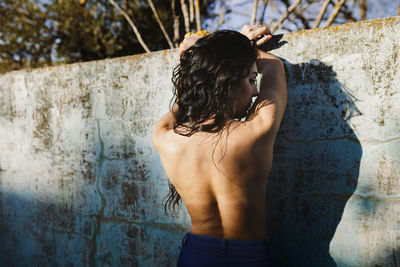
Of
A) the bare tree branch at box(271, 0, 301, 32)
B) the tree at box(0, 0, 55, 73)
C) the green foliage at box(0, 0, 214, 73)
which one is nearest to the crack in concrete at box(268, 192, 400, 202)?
the bare tree branch at box(271, 0, 301, 32)

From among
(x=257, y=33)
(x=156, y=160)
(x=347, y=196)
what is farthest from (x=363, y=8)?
(x=156, y=160)

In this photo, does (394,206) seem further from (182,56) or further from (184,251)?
(182,56)

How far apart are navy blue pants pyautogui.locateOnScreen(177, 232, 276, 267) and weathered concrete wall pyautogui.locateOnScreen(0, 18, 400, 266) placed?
1.29ft

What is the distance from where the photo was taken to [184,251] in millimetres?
1256

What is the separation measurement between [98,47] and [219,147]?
303 inches

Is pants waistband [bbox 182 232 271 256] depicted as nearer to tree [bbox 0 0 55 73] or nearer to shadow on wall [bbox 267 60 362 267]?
shadow on wall [bbox 267 60 362 267]

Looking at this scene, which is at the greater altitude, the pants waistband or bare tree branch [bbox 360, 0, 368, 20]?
bare tree branch [bbox 360, 0, 368, 20]

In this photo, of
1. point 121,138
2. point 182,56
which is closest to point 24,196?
point 121,138

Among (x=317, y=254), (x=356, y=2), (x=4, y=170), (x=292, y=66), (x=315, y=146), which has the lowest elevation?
(x=317, y=254)

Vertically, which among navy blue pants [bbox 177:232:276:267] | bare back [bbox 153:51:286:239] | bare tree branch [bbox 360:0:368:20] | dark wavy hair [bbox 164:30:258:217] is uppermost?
bare tree branch [bbox 360:0:368:20]

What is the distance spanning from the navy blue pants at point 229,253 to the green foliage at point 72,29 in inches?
278

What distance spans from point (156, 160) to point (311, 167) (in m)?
0.90

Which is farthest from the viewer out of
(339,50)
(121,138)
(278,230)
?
(121,138)

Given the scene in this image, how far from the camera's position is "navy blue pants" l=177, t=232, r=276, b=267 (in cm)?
114
